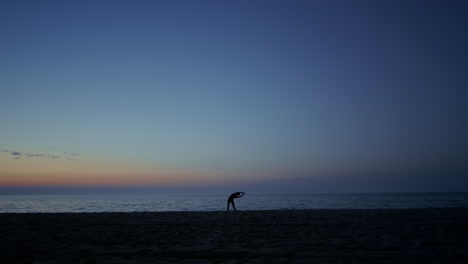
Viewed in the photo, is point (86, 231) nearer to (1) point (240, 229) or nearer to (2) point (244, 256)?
(1) point (240, 229)

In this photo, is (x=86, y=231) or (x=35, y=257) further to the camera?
(x=86, y=231)

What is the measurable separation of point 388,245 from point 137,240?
6089 millimetres

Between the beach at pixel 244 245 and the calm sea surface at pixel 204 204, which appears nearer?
the beach at pixel 244 245

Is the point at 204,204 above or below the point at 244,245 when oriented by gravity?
below

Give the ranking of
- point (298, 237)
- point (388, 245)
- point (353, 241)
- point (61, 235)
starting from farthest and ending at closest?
point (61, 235), point (298, 237), point (353, 241), point (388, 245)

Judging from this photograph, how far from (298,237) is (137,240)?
13.9 ft

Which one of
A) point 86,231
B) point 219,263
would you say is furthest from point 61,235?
point 219,263

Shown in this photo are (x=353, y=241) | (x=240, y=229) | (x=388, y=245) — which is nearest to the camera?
(x=388, y=245)

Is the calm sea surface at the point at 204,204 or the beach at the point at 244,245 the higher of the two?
the beach at the point at 244,245

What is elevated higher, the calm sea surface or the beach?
the beach

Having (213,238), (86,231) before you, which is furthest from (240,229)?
(86,231)

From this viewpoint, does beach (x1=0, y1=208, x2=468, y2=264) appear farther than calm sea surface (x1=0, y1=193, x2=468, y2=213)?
No

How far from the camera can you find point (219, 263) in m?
4.87

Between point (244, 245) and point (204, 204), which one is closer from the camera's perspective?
point (244, 245)
